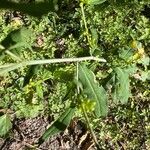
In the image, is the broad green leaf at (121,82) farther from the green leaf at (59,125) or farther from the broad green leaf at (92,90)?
the green leaf at (59,125)

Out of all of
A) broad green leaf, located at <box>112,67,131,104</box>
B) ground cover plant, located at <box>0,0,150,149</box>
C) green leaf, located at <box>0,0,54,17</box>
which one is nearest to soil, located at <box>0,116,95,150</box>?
ground cover plant, located at <box>0,0,150,149</box>

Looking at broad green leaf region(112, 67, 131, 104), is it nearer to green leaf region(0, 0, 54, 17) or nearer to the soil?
the soil

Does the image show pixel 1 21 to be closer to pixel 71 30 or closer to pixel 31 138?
pixel 71 30

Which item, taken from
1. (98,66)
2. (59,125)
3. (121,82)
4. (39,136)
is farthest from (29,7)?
(39,136)

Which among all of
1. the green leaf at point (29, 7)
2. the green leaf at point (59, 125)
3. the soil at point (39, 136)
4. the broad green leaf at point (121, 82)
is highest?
the green leaf at point (29, 7)

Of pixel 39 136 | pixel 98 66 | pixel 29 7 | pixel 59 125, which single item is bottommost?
pixel 39 136

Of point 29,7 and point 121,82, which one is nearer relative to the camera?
point 29,7

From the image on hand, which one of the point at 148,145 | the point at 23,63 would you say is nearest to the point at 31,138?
the point at 148,145

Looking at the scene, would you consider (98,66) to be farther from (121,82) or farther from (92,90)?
(92,90)

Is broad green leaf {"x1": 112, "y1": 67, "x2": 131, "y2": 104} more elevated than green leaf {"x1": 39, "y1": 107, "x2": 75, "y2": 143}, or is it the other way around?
broad green leaf {"x1": 112, "y1": 67, "x2": 131, "y2": 104}

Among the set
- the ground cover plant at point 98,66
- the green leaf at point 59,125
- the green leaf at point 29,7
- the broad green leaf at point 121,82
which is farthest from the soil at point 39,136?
the green leaf at point 29,7

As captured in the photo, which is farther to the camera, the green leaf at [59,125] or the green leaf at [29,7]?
the green leaf at [59,125]
